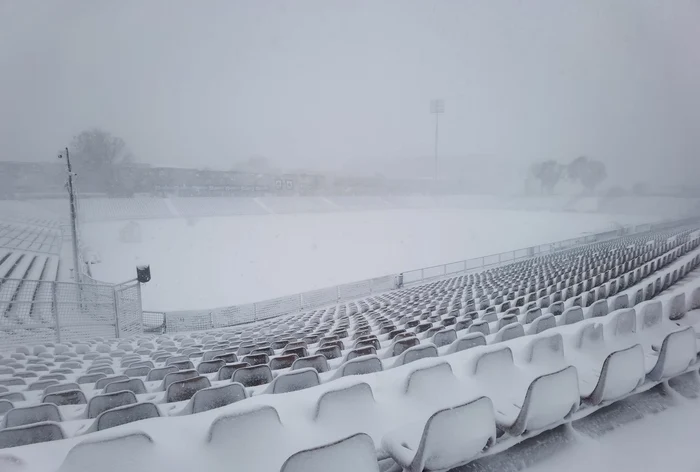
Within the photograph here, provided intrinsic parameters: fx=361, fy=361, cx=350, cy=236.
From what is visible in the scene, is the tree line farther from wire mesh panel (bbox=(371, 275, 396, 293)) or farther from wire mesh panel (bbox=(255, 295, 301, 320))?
wire mesh panel (bbox=(255, 295, 301, 320))

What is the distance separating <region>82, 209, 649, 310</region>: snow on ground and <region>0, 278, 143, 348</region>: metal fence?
15.1 feet

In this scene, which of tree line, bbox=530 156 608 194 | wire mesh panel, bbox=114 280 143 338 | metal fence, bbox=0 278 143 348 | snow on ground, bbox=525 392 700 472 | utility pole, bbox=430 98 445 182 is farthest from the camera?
utility pole, bbox=430 98 445 182

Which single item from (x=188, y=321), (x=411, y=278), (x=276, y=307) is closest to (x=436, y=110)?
(x=411, y=278)

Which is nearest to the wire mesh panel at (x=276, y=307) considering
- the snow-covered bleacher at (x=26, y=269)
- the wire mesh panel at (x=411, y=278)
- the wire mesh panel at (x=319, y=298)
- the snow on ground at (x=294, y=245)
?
the wire mesh panel at (x=319, y=298)

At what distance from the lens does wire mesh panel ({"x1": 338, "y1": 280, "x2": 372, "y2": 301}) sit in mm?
13063

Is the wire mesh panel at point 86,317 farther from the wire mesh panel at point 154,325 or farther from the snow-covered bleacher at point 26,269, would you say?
the wire mesh panel at point 154,325

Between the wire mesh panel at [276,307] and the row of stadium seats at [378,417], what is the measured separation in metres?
9.77

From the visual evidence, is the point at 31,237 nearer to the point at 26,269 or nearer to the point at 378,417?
the point at 26,269

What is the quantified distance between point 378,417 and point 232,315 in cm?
1077

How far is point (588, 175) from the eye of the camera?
82.9 ft

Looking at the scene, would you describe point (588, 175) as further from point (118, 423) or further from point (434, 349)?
point (118, 423)

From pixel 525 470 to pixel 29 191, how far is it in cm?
2243

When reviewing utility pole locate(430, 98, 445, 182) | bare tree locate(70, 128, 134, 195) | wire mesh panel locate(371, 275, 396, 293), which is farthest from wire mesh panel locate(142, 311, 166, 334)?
utility pole locate(430, 98, 445, 182)

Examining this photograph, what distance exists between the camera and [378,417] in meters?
1.68
